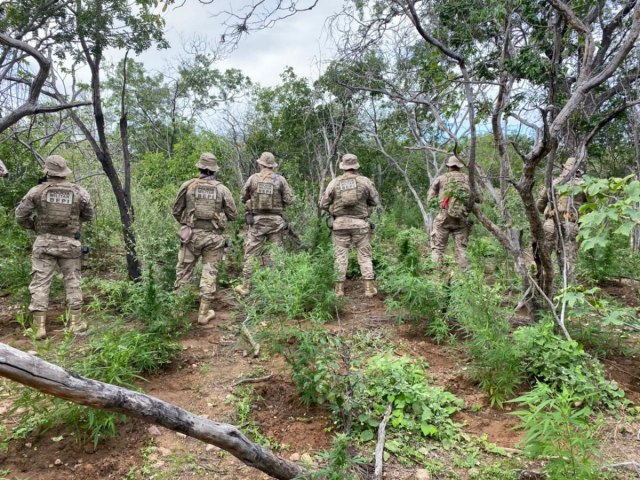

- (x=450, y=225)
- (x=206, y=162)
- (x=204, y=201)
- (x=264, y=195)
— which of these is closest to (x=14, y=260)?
(x=204, y=201)

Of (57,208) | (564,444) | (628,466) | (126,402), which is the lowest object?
(628,466)

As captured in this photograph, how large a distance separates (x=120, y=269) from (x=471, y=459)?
5758 mm

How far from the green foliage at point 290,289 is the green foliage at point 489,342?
1297mm

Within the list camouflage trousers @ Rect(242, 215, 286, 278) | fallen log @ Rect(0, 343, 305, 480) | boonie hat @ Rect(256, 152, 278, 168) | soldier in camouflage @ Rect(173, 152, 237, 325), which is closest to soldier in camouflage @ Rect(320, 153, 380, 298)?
camouflage trousers @ Rect(242, 215, 286, 278)

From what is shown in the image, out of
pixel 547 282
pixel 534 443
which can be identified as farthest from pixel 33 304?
pixel 547 282

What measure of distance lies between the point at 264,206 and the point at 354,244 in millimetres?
1522

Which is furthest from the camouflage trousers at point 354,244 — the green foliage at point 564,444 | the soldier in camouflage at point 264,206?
the green foliage at point 564,444

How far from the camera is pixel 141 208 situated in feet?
22.0

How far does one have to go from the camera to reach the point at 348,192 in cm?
657

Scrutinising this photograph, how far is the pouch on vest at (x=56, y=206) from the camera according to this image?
4.98m

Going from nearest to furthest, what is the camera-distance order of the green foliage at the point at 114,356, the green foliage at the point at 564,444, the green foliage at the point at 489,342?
the green foliage at the point at 564,444, the green foliage at the point at 114,356, the green foliage at the point at 489,342

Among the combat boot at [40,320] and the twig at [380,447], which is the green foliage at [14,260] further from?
the twig at [380,447]

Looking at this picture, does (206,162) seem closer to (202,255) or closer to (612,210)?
(202,255)

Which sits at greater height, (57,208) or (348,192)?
(348,192)
